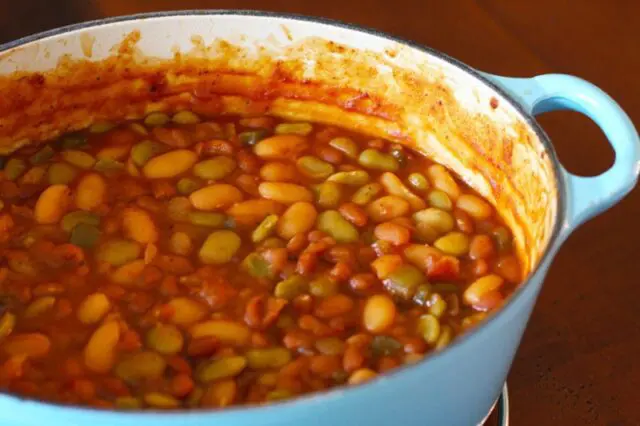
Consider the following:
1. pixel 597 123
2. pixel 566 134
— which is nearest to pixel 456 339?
pixel 597 123

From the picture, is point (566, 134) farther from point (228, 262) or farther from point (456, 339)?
point (456, 339)

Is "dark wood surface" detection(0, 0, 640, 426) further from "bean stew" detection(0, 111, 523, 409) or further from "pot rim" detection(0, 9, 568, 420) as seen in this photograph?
"pot rim" detection(0, 9, 568, 420)

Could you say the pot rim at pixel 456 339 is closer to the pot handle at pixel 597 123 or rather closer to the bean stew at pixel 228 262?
the pot handle at pixel 597 123

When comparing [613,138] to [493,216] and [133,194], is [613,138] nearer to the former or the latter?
[493,216]

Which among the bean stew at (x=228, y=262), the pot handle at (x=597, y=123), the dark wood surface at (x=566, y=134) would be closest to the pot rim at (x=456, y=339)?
the pot handle at (x=597, y=123)

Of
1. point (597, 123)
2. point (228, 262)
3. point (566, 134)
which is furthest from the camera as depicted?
point (566, 134)

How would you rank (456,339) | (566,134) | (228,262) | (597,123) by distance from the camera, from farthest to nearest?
(566,134) < (228,262) < (597,123) < (456,339)
